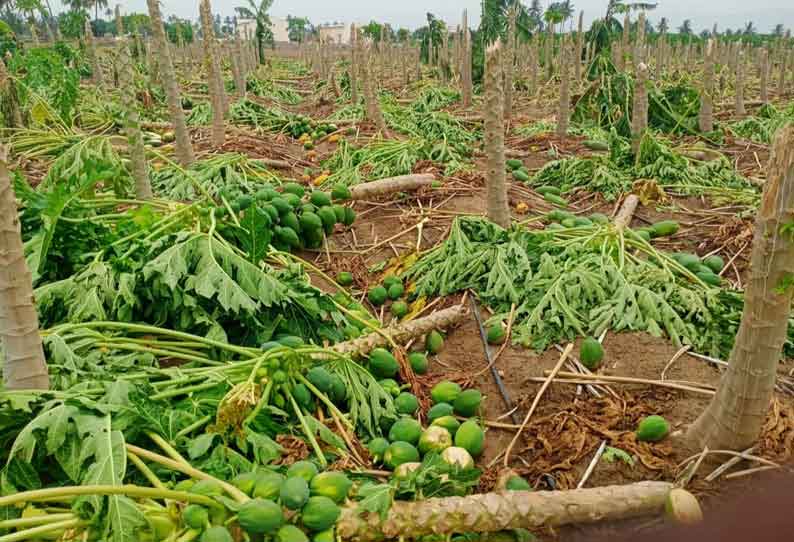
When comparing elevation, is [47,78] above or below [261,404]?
above

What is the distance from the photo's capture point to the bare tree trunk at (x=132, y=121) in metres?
5.14

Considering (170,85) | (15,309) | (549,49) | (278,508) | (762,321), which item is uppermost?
(549,49)

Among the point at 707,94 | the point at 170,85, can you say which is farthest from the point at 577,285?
the point at 707,94

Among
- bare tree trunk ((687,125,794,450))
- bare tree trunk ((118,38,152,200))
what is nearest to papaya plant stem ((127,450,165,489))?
bare tree trunk ((687,125,794,450))

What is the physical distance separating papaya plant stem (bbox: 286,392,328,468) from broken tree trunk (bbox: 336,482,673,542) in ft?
1.57

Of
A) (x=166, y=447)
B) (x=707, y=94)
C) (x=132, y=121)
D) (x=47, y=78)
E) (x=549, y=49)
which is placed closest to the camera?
(x=166, y=447)

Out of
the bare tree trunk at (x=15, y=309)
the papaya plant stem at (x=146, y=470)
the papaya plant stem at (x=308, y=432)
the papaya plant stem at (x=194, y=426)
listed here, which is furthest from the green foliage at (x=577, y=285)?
the bare tree trunk at (x=15, y=309)

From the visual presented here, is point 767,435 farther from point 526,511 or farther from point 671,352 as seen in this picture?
point 526,511

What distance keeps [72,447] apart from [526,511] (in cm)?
180

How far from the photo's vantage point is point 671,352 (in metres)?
3.96

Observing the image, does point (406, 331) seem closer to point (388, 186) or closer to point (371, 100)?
point (388, 186)

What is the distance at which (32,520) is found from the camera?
79.0 inches

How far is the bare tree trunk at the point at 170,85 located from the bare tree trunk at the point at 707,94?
8921 mm

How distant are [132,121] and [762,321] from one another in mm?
4881
